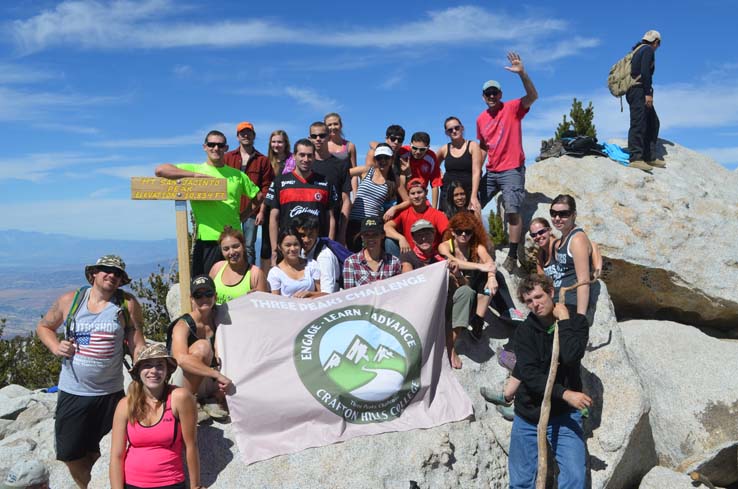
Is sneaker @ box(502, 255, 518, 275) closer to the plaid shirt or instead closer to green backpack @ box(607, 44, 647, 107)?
the plaid shirt

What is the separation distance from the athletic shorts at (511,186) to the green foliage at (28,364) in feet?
50.2

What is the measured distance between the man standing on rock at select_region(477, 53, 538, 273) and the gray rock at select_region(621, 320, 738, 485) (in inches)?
108

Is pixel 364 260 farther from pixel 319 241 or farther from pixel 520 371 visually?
pixel 520 371

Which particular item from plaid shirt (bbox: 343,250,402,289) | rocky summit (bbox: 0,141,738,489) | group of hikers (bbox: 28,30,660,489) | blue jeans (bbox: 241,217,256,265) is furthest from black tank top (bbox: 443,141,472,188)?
blue jeans (bbox: 241,217,256,265)

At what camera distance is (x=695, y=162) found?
1354 centimetres

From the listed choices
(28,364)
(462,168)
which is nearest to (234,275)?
(462,168)

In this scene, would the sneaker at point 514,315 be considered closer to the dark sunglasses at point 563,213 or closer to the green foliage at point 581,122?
the dark sunglasses at point 563,213

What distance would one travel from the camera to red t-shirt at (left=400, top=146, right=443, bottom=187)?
9.71 metres

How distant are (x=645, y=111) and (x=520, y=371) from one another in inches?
340

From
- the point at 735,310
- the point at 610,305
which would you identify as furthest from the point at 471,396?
the point at 735,310

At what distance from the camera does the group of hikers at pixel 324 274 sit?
17.3 feet

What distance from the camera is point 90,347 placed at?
5.89 m

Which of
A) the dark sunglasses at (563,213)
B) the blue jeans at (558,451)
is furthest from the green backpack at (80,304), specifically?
the dark sunglasses at (563,213)

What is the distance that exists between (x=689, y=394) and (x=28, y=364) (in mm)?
19679
